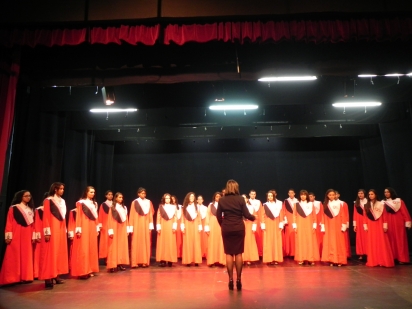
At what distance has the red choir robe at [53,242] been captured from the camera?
5.27 meters

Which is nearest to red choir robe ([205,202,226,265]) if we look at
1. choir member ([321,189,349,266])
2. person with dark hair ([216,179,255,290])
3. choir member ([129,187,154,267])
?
choir member ([129,187,154,267])

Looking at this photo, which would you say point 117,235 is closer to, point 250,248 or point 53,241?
point 53,241

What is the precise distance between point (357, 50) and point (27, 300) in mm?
5906

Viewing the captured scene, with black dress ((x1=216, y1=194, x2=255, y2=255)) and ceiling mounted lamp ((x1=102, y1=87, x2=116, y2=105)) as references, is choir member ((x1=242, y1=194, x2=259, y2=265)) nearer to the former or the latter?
black dress ((x1=216, y1=194, x2=255, y2=255))

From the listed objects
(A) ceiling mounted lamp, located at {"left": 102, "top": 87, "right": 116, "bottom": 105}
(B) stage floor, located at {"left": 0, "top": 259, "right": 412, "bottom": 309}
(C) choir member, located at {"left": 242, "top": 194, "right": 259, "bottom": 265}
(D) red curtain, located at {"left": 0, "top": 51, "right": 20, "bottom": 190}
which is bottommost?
(B) stage floor, located at {"left": 0, "top": 259, "right": 412, "bottom": 309}

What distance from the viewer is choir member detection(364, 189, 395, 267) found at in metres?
6.70

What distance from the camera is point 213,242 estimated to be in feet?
23.8

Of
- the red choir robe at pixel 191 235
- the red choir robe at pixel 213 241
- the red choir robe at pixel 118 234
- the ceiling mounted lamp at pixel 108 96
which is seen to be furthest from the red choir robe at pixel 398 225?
the ceiling mounted lamp at pixel 108 96

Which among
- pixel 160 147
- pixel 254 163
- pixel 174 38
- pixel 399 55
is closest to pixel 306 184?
pixel 254 163

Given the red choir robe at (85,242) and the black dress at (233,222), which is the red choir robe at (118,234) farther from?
the black dress at (233,222)

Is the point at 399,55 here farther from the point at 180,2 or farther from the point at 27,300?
the point at 27,300

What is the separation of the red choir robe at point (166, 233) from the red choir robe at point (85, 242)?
1480 millimetres

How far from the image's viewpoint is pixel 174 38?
4.77 metres

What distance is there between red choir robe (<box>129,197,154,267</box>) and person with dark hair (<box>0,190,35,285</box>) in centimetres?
206
